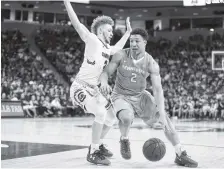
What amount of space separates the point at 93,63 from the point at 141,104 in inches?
31.6

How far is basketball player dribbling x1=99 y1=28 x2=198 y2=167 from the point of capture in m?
5.24

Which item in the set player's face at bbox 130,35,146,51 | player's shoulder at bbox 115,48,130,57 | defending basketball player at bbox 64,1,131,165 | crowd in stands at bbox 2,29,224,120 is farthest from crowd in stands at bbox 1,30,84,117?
player's face at bbox 130,35,146,51

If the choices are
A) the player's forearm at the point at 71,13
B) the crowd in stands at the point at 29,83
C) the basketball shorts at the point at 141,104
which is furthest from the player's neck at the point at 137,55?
the crowd in stands at the point at 29,83

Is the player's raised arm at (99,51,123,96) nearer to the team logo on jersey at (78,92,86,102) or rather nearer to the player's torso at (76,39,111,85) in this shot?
the player's torso at (76,39,111,85)

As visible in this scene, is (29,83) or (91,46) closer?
(91,46)

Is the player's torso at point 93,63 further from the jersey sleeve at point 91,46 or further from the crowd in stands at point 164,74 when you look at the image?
the crowd in stands at point 164,74

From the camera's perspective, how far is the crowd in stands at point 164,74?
18609 millimetres

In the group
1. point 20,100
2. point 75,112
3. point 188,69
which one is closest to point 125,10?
point 188,69

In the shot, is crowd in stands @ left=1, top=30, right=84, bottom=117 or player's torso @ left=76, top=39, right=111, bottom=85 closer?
player's torso @ left=76, top=39, right=111, bottom=85

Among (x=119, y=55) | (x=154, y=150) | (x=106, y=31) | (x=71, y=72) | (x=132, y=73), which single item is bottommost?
(x=154, y=150)

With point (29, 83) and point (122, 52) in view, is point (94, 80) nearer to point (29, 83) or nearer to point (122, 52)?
point (122, 52)

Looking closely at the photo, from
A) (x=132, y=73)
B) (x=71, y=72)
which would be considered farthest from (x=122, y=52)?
(x=71, y=72)

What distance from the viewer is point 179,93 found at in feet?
70.0

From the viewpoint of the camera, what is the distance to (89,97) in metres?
5.28
